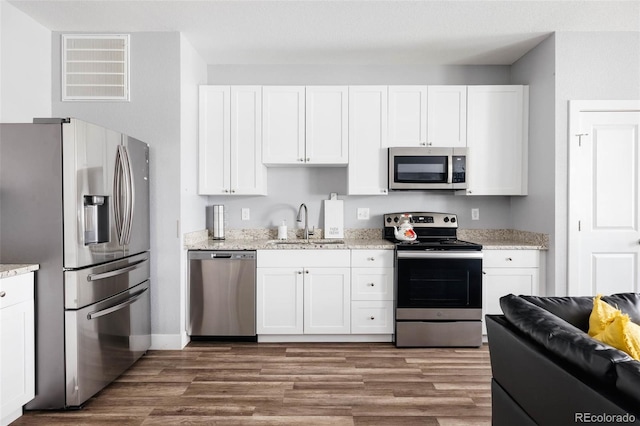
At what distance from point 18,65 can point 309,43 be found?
227 cm

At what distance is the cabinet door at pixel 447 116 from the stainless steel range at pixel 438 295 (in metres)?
1.04

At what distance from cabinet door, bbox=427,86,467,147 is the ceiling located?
38cm

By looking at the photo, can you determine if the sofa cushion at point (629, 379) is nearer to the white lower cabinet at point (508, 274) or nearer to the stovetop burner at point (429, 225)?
the white lower cabinet at point (508, 274)

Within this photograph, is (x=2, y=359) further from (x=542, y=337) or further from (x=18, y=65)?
(x=542, y=337)

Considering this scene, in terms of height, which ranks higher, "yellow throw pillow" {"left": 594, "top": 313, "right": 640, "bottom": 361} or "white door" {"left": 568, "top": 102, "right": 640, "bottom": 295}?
"white door" {"left": 568, "top": 102, "right": 640, "bottom": 295}

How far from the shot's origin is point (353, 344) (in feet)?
12.3

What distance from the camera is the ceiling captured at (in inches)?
121

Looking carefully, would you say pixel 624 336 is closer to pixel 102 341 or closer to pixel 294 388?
pixel 294 388

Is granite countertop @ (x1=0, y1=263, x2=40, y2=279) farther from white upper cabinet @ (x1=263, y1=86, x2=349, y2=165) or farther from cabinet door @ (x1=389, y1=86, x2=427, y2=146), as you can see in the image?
cabinet door @ (x1=389, y1=86, x2=427, y2=146)

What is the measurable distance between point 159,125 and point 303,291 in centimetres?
189

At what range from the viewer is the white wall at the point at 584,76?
3512mm

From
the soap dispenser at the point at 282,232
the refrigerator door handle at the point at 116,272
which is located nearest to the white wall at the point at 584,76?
the soap dispenser at the point at 282,232

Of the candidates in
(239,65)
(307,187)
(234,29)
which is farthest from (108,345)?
(239,65)

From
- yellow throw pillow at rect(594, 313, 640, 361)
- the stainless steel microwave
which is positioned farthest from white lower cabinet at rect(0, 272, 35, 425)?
the stainless steel microwave
